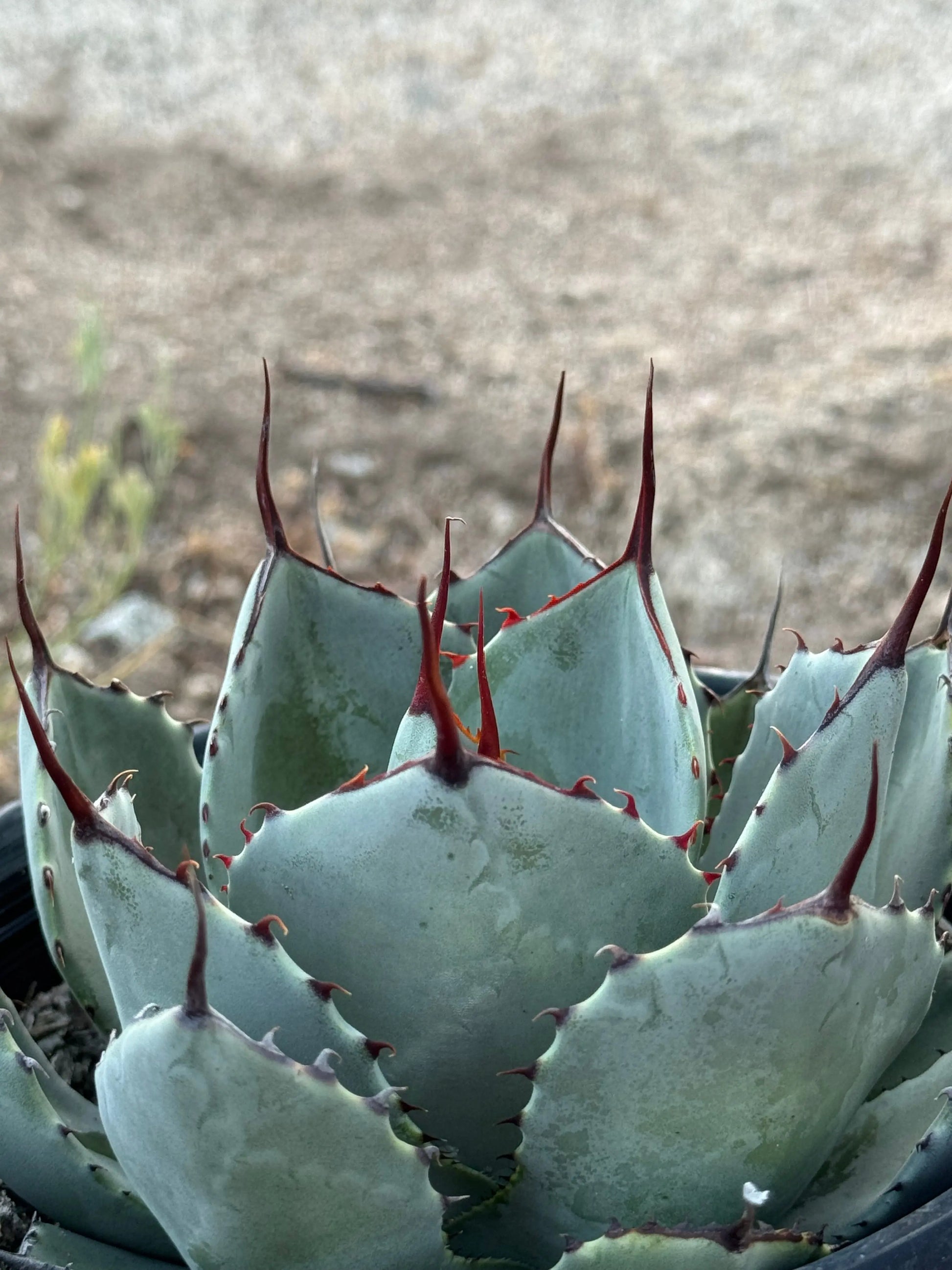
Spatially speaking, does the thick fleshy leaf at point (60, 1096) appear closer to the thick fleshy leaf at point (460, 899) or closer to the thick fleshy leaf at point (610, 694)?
the thick fleshy leaf at point (460, 899)

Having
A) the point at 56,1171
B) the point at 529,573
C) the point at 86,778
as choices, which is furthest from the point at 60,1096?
the point at 529,573

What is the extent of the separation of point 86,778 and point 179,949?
22cm

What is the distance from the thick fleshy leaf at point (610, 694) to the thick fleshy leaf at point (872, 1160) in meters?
0.15

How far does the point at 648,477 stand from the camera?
1.98 feet

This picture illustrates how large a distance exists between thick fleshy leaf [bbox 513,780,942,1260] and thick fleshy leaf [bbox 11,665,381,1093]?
9 centimetres

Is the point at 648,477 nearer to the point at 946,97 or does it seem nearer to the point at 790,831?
the point at 790,831

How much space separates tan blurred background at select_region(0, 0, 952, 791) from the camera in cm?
222

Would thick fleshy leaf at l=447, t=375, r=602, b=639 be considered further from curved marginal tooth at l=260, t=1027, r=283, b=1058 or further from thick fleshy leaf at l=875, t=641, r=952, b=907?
curved marginal tooth at l=260, t=1027, r=283, b=1058

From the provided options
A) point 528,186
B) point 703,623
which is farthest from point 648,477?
point 528,186

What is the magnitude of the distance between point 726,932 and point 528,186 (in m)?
2.64

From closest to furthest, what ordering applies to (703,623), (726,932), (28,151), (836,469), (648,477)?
(726,932)
(648,477)
(703,623)
(836,469)
(28,151)

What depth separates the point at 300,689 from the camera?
738 mm

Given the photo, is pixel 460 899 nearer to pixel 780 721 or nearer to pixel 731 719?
pixel 780 721

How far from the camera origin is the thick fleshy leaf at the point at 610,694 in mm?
646
